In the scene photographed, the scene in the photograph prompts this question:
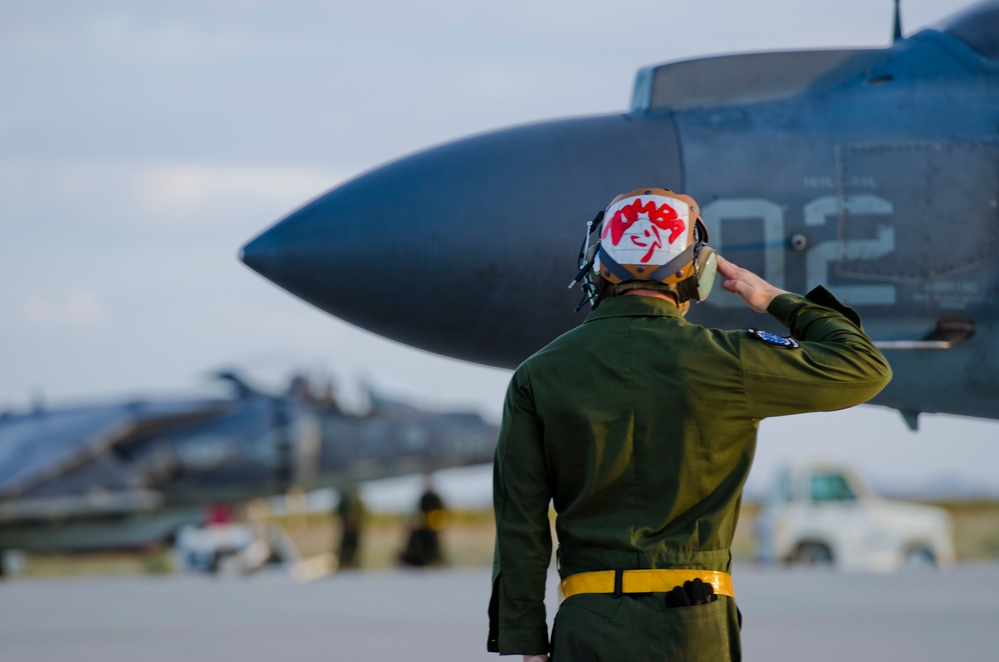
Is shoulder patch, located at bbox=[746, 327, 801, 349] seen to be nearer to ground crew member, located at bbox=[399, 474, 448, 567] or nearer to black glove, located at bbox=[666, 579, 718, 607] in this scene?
black glove, located at bbox=[666, 579, 718, 607]

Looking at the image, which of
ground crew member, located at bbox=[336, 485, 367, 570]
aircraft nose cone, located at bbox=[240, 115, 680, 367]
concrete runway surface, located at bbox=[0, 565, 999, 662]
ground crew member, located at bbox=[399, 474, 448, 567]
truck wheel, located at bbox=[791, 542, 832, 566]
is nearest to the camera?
aircraft nose cone, located at bbox=[240, 115, 680, 367]

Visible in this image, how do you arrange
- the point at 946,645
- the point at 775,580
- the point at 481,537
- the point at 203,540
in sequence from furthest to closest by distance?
the point at 481,537 → the point at 203,540 → the point at 775,580 → the point at 946,645

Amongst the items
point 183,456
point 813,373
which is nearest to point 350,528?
point 183,456

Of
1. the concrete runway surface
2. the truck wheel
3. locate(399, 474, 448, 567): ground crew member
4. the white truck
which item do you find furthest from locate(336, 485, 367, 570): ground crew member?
the concrete runway surface

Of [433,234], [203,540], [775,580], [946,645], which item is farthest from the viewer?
[203,540]

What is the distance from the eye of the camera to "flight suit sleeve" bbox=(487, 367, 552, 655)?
A: 8.16 ft

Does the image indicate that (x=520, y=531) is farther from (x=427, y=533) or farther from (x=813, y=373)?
(x=427, y=533)

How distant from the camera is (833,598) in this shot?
8.48 m

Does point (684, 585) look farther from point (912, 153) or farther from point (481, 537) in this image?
point (481, 537)

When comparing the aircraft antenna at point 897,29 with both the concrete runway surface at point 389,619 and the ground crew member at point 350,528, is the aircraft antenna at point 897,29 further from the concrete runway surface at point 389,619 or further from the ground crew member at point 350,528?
the ground crew member at point 350,528

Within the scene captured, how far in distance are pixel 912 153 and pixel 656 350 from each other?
192 centimetres

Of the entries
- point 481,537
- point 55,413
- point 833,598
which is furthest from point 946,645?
point 481,537

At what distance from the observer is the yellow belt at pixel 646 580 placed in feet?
8.09

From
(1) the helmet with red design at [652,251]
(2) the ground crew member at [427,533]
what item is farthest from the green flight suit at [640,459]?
(2) the ground crew member at [427,533]
